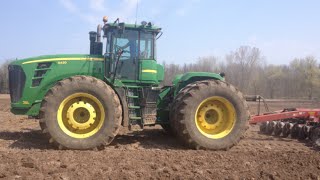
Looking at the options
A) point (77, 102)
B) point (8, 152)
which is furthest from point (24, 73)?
point (8, 152)

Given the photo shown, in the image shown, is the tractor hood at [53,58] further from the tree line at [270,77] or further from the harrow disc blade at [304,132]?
the tree line at [270,77]

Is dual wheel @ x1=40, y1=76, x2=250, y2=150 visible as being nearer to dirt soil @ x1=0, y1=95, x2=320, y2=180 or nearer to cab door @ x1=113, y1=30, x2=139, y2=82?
dirt soil @ x1=0, y1=95, x2=320, y2=180

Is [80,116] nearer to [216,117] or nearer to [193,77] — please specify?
[193,77]

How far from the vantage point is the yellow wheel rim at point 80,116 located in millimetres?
7922

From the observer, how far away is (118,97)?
27.5 feet

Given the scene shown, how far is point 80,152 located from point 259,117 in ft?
16.9

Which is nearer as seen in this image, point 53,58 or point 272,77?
point 53,58

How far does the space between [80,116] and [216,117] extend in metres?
3.05

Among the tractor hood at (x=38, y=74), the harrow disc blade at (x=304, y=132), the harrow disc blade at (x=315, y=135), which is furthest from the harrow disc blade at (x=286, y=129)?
the tractor hood at (x=38, y=74)

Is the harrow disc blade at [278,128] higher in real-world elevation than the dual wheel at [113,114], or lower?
lower

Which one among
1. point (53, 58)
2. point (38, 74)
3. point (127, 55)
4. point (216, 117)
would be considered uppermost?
point (127, 55)

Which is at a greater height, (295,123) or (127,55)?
(127,55)

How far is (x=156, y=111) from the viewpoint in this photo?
887 centimetres

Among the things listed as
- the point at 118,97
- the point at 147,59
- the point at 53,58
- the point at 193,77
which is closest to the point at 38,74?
the point at 53,58
